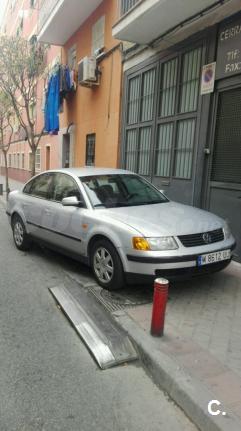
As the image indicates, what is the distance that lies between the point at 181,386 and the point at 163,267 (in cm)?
161

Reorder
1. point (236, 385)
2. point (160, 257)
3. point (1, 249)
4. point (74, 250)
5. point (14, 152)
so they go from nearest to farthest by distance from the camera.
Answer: point (236, 385), point (160, 257), point (74, 250), point (1, 249), point (14, 152)

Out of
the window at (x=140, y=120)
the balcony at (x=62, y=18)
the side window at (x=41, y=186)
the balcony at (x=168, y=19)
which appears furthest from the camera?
the balcony at (x=62, y=18)

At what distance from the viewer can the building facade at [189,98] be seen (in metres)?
6.84

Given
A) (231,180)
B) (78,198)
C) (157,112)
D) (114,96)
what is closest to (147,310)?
(78,198)

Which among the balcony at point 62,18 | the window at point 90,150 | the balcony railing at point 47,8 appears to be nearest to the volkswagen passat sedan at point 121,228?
the window at point 90,150

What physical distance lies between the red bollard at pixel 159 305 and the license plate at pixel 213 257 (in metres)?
1.00

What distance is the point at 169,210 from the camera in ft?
17.2

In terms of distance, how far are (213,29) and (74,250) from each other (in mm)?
4884

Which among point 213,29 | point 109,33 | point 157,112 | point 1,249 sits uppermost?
point 109,33

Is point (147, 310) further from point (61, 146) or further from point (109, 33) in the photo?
point (61, 146)

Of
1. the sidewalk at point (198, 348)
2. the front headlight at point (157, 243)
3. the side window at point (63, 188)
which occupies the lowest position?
the sidewalk at point (198, 348)

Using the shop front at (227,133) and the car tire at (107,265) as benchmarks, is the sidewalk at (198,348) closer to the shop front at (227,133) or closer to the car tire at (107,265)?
the car tire at (107,265)

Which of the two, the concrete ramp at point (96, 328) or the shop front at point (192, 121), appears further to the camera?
the shop front at point (192, 121)

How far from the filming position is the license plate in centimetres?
445
